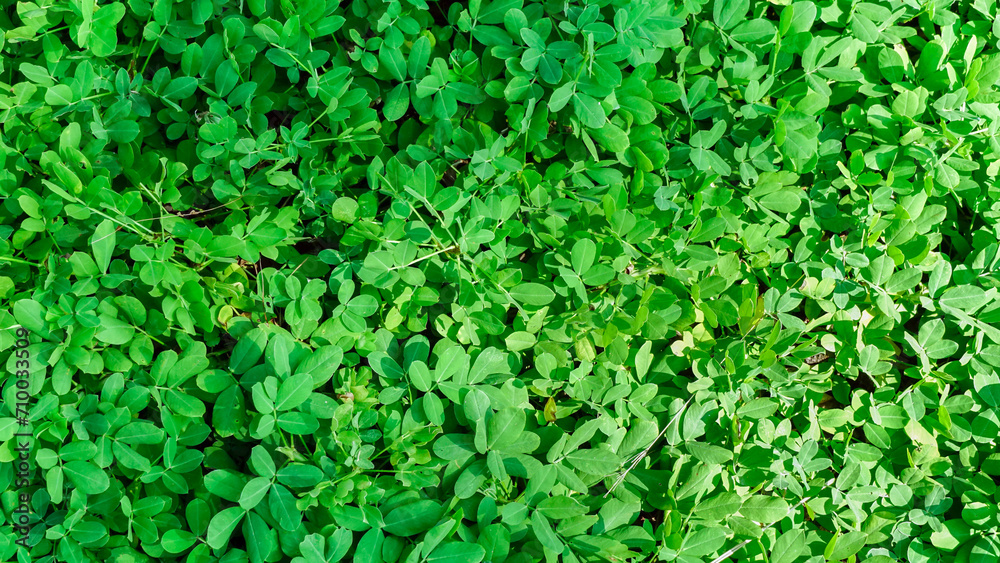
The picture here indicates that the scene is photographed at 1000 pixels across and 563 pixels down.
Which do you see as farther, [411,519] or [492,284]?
[492,284]

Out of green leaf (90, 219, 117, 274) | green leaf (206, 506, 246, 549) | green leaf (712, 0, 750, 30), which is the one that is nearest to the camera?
green leaf (206, 506, 246, 549)

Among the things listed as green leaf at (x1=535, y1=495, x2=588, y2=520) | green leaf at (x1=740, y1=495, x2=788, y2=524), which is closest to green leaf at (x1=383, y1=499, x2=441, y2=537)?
green leaf at (x1=535, y1=495, x2=588, y2=520)

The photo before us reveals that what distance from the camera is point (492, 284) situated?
1.89 metres

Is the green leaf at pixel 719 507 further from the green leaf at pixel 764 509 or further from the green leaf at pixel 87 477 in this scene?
the green leaf at pixel 87 477

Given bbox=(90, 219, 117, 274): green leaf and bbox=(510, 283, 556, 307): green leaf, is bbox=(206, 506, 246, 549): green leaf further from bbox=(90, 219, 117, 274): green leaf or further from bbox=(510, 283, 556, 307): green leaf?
bbox=(510, 283, 556, 307): green leaf

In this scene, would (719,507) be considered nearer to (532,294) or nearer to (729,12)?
(532,294)

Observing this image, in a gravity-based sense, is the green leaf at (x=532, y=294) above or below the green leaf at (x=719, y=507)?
above

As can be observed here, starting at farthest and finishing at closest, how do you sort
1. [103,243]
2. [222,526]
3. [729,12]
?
[729,12], [103,243], [222,526]

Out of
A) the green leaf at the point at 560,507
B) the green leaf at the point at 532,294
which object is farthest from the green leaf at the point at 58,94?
the green leaf at the point at 560,507

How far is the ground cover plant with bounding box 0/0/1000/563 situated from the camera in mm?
1812

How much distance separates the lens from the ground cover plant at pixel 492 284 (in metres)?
1.81

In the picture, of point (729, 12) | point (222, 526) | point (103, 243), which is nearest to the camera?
point (222, 526)

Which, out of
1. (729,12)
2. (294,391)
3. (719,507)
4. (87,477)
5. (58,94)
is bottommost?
(87,477)

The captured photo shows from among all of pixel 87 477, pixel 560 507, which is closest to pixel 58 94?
pixel 87 477
